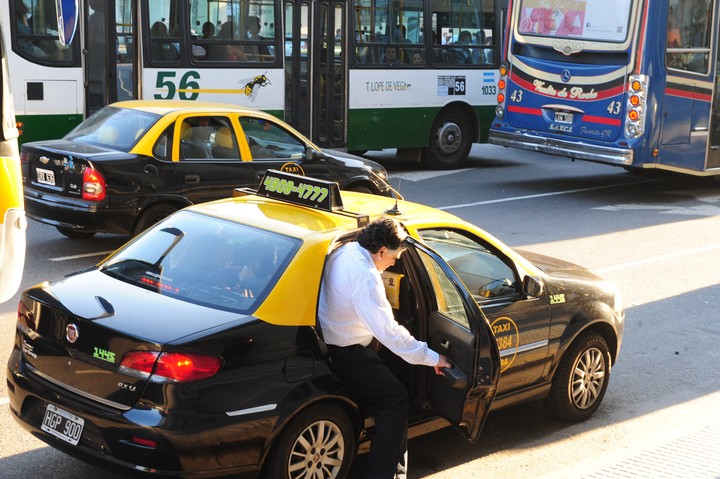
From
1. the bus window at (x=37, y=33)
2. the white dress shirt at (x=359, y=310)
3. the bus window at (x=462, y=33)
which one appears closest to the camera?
the white dress shirt at (x=359, y=310)

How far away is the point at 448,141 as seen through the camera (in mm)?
18516

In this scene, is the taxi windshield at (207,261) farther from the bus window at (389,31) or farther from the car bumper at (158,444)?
the bus window at (389,31)

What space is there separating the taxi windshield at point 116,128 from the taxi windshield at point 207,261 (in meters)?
4.91

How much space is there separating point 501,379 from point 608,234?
7.58 metres

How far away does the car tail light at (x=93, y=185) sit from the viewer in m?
10.3

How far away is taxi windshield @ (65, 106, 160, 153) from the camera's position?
35.5 ft

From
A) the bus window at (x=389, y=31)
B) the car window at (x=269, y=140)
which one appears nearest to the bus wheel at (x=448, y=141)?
the bus window at (x=389, y=31)

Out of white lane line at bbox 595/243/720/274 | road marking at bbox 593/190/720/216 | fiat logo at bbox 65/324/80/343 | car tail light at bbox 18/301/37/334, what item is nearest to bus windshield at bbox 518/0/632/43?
road marking at bbox 593/190/720/216

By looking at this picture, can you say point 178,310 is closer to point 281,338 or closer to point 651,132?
point 281,338

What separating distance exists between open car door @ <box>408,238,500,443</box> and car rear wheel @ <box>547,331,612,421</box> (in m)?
1.25

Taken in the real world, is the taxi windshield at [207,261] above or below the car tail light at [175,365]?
above

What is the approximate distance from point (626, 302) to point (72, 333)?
21.2 feet

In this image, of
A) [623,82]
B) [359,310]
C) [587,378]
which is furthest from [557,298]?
[623,82]

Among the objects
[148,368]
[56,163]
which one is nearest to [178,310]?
[148,368]
